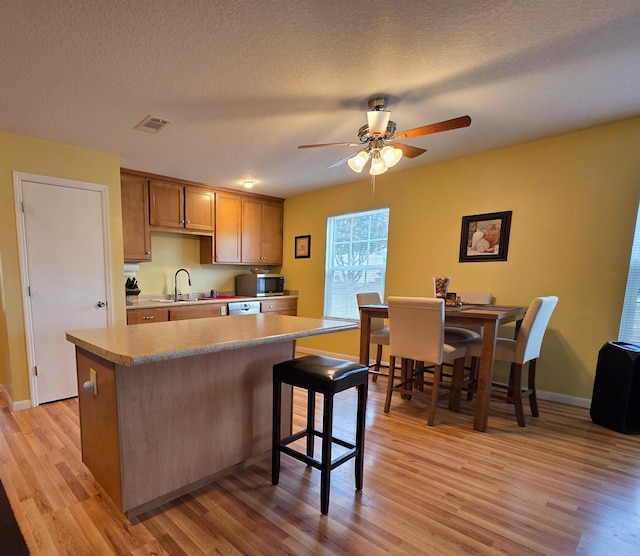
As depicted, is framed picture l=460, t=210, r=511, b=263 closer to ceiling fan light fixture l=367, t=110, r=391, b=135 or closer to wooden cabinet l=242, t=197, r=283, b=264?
ceiling fan light fixture l=367, t=110, r=391, b=135

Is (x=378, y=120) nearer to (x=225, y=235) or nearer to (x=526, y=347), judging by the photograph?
(x=526, y=347)

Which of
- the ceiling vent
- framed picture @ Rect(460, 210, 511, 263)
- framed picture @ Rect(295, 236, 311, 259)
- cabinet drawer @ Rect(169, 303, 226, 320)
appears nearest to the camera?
the ceiling vent

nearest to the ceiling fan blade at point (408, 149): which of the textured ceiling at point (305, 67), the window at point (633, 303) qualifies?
the textured ceiling at point (305, 67)

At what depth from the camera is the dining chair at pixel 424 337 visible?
2.39 meters

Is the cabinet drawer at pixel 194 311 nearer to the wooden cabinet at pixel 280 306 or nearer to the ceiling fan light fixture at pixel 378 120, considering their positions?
the wooden cabinet at pixel 280 306

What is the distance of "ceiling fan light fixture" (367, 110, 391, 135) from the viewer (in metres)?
1.97

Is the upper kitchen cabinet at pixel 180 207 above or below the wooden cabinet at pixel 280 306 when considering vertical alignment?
above

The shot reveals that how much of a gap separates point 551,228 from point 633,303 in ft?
2.77

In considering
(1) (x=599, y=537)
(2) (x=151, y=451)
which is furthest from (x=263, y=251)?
(1) (x=599, y=537)

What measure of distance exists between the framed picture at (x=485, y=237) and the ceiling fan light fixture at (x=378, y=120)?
66.9 inches

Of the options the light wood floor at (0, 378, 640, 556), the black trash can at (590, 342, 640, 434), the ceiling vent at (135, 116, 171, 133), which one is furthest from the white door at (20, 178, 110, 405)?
the black trash can at (590, 342, 640, 434)

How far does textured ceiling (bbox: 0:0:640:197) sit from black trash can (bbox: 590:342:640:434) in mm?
1800

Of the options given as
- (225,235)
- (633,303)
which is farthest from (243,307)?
(633,303)

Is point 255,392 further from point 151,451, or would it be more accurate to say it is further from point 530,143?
point 530,143
